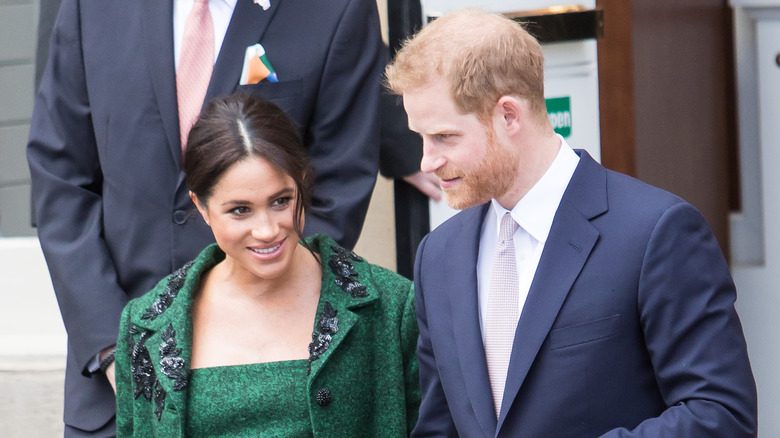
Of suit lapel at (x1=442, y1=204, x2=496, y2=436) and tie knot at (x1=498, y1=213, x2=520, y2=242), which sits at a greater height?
tie knot at (x1=498, y1=213, x2=520, y2=242)

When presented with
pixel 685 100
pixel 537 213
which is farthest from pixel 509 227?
pixel 685 100

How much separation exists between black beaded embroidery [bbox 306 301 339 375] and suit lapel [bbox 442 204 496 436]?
49 cm

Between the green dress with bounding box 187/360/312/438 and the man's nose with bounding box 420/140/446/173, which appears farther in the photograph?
the green dress with bounding box 187/360/312/438

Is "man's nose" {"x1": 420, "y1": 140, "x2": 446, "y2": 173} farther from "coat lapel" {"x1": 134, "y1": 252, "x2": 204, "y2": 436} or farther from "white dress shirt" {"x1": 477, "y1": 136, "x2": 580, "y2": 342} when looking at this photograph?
"coat lapel" {"x1": 134, "y1": 252, "x2": 204, "y2": 436}

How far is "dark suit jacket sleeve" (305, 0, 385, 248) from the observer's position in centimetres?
286

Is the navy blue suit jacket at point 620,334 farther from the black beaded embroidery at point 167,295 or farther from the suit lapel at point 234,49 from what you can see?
the suit lapel at point 234,49

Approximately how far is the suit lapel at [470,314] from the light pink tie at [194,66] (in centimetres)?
96

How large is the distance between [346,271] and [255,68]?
0.58 meters

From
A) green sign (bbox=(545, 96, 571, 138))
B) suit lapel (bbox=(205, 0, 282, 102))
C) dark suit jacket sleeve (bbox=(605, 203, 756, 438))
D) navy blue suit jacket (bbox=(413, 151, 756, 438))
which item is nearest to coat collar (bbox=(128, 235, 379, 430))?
suit lapel (bbox=(205, 0, 282, 102))

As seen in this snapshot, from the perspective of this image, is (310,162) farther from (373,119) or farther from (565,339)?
(565,339)

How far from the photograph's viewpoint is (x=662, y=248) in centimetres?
189

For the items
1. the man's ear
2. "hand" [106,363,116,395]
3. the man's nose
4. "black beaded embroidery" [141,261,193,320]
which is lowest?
"hand" [106,363,116,395]

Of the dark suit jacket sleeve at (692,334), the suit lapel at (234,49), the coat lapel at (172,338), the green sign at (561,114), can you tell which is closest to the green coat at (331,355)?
the coat lapel at (172,338)

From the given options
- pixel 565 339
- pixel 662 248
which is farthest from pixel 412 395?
pixel 662 248
